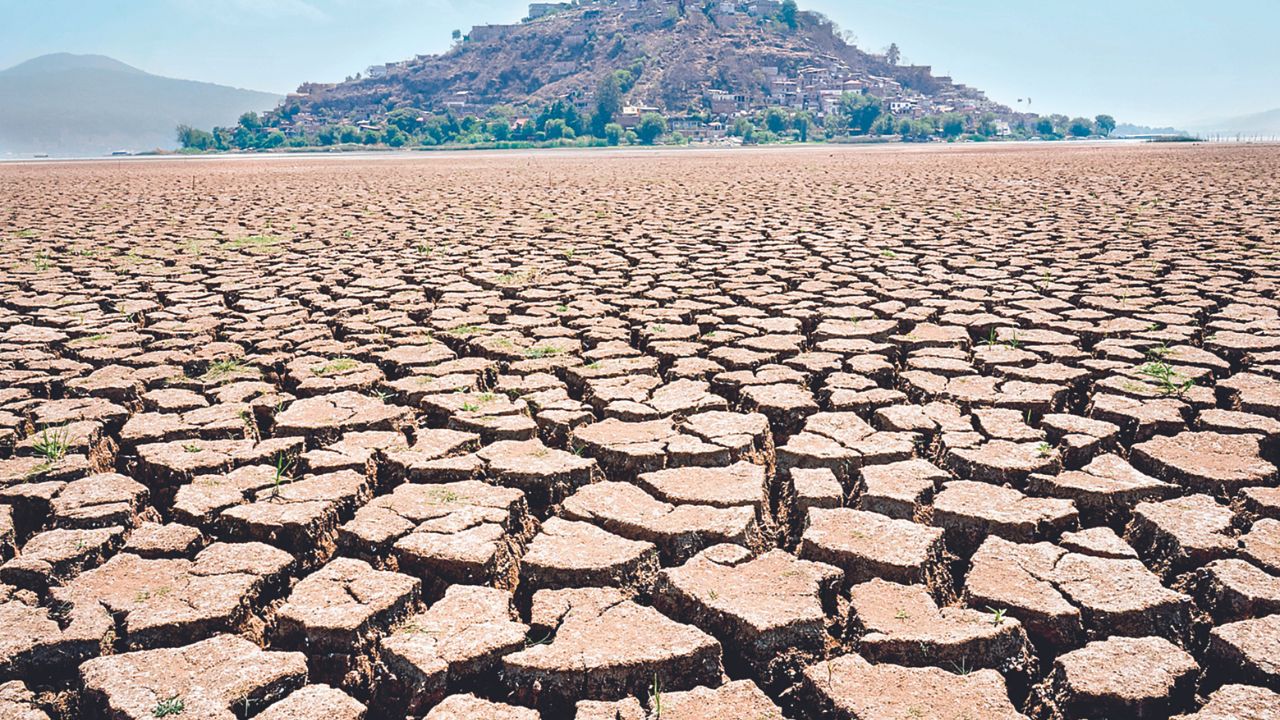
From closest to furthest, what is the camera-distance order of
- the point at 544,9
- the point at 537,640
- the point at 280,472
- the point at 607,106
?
the point at 537,640, the point at 280,472, the point at 607,106, the point at 544,9

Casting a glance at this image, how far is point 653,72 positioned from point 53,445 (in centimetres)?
13947

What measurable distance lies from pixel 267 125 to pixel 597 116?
57024mm

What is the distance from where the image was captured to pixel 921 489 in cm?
260

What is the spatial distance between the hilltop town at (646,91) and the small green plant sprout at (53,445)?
295ft

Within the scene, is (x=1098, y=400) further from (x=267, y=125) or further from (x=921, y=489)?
(x=267, y=125)

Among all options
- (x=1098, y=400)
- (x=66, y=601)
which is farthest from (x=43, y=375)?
(x=1098, y=400)

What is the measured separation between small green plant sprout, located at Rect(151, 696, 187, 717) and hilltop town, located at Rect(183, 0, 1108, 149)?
9149cm

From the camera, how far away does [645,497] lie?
2.60 meters

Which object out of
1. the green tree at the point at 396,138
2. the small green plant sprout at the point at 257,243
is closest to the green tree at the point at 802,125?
the green tree at the point at 396,138

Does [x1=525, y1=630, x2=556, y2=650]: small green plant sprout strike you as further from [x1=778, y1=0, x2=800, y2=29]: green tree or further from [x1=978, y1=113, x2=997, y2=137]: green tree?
[x1=778, y1=0, x2=800, y2=29]: green tree

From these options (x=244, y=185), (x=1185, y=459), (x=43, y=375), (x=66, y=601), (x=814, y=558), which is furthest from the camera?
(x=244, y=185)

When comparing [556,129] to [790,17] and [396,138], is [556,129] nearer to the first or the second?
[396,138]

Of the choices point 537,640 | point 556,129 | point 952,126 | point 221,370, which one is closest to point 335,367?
point 221,370

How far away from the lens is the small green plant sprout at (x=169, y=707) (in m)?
1.68
